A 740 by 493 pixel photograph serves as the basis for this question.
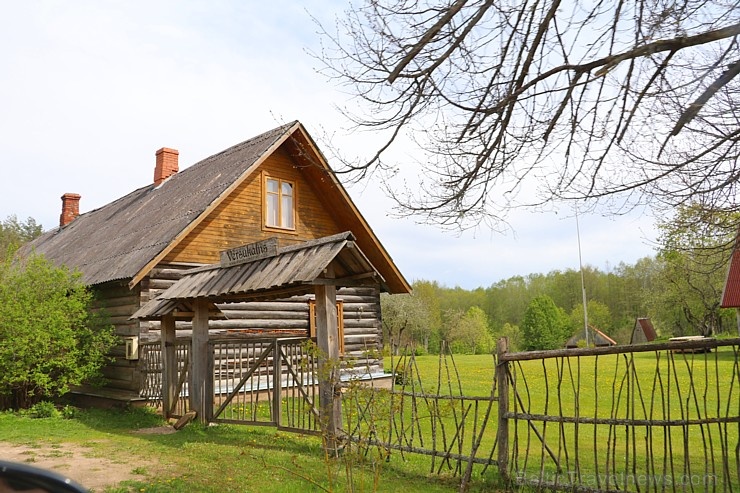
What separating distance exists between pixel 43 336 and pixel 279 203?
6.86 m

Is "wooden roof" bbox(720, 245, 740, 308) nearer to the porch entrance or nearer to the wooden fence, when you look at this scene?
the wooden fence

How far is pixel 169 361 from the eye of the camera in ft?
40.0

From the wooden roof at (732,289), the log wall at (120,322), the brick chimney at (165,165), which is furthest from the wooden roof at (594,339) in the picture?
the log wall at (120,322)

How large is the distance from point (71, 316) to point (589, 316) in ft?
202

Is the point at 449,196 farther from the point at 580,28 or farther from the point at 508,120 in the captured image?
the point at 580,28

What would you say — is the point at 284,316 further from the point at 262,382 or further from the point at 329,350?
the point at 329,350

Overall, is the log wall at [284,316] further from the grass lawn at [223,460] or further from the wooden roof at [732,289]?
the wooden roof at [732,289]

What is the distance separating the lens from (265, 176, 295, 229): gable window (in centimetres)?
1720

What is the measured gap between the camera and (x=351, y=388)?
7023 mm

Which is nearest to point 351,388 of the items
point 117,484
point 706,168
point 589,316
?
point 117,484

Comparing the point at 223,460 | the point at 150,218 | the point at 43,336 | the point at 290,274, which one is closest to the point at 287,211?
the point at 150,218

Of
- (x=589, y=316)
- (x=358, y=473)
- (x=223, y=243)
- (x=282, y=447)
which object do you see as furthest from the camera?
(x=589, y=316)

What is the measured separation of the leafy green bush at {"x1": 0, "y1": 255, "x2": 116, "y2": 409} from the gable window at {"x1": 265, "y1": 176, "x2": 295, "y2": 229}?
514 centimetres

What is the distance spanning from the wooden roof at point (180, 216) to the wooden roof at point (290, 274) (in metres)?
3.40
